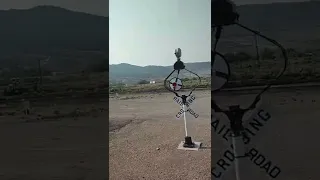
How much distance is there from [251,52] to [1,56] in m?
1.91

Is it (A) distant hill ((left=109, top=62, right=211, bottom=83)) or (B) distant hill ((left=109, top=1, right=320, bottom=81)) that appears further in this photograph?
(A) distant hill ((left=109, top=62, right=211, bottom=83))

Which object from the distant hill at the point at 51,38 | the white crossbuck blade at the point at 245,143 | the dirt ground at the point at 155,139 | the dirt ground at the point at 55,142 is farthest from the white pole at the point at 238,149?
the distant hill at the point at 51,38

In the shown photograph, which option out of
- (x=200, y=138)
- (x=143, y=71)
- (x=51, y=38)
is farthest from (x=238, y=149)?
(x=51, y=38)

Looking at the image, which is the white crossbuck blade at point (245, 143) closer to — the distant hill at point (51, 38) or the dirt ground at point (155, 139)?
the dirt ground at point (155, 139)

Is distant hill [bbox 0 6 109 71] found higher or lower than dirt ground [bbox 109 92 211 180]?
higher

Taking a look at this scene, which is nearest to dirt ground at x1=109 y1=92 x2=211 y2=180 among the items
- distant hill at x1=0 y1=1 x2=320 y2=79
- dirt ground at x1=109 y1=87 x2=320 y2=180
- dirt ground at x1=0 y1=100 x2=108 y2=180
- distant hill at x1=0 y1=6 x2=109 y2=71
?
dirt ground at x1=109 y1=87 x2=320 y2=180

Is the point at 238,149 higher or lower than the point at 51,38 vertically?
A: lower

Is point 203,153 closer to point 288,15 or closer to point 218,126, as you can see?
point 218,126

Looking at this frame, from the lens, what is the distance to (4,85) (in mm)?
2410

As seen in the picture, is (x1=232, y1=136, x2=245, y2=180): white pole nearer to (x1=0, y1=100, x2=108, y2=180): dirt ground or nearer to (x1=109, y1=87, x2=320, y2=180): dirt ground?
(x1=109, y1=87, x2=320, y2=180): dirt ground

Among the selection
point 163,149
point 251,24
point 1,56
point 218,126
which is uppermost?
point 251,24

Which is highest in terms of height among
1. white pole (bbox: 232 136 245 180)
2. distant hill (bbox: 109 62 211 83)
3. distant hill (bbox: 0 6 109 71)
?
distant hill (bbox: 0 6 109 71)

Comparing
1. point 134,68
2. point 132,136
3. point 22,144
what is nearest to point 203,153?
point 132,136

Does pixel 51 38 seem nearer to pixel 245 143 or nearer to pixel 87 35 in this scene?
pixel 87 35
